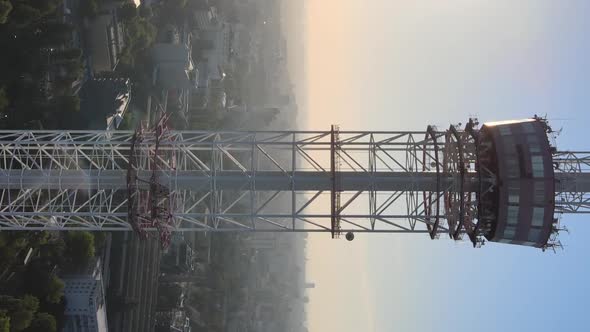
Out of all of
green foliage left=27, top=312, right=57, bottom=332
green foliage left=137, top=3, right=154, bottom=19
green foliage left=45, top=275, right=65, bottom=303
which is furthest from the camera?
green foliage left=137, top=3, right=154, bottom=19

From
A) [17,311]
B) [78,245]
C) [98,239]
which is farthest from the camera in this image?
[98,239]

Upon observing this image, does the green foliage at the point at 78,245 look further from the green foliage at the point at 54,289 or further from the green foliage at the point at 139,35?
the green foliage at the point at 139,35

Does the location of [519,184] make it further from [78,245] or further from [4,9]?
[4,9]

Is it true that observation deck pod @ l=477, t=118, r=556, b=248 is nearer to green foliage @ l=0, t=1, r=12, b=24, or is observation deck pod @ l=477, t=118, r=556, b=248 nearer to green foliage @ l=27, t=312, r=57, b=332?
green foliage @ l=27, t=312, r=57, b=332

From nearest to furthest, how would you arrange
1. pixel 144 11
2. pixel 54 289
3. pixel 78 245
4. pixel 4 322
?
pixel 4 322 < pixel 54 289 < pixel 78 245 < pixel 144 11

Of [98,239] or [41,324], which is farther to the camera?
[98,239]

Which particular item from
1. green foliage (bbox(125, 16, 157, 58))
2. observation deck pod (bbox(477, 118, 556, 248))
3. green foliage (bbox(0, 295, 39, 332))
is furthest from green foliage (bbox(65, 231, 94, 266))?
observation deck pod (bbox(477, 118, 556, 248))

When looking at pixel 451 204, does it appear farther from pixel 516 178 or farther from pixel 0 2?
pixel 0 2

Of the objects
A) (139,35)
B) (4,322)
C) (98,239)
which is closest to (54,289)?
(4,322)
